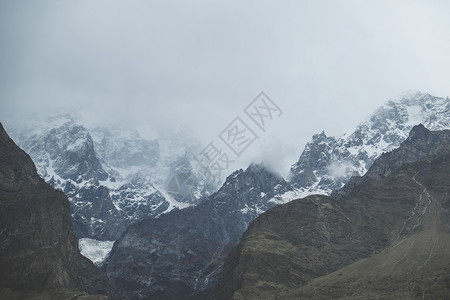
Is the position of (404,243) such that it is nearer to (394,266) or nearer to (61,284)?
(394,266)

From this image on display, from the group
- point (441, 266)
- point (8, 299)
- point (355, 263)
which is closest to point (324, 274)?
point (355, 263)

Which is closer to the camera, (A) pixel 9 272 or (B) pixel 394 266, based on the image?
(B) pixel 394 266

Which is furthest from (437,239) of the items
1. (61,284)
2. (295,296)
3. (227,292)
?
(61,284)

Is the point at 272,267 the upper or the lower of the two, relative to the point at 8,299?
lower

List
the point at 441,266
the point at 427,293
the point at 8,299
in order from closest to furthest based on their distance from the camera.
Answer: the point at 427,293
the point at 441,266
the point at 8,299

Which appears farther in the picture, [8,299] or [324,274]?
[324,274]

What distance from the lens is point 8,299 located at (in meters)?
181

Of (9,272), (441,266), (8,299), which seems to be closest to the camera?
(441,266)

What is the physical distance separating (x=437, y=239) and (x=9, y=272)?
457ft

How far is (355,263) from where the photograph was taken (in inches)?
7510

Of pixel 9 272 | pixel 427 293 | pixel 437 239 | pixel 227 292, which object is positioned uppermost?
pixel 9 272

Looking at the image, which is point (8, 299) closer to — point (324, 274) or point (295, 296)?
point (295, 296)

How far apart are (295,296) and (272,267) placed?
24.8 m

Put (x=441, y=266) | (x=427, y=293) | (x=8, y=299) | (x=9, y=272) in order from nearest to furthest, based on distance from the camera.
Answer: (x=427, y=293)
(x=441, y=266)
(x=8, y=299)
(x=9, y=272)
